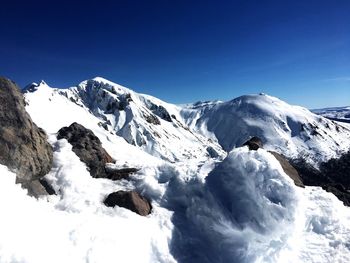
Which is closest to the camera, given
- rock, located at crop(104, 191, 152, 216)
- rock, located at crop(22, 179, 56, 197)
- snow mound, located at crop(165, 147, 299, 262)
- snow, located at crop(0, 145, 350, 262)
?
snow, located at crop(0, 145, 350, 262)

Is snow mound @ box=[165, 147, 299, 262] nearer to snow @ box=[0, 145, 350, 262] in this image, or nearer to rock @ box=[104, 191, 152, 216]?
snow @ box=[0, 145, 350, 262]

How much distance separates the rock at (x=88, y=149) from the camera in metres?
20.3

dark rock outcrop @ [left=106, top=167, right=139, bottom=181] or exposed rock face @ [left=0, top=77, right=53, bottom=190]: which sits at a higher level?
exposed rock face @ [left=0, top=77, right=53, bottom=190]

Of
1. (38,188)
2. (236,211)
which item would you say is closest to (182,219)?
(236,211)

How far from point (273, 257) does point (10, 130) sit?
11.9m

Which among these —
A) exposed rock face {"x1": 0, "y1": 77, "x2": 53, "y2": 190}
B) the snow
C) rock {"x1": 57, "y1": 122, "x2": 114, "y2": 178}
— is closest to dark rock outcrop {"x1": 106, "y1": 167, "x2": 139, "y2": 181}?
rock {"x1": 57, "y1": 122, "x2": 114, "y2": 178}

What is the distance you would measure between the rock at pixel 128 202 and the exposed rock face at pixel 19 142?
330cm

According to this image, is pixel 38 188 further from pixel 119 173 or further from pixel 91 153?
pixel 91 153

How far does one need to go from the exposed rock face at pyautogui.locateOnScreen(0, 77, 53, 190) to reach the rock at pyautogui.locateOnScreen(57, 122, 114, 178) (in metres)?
2.37

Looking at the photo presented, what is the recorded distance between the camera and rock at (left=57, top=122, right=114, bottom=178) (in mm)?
20281

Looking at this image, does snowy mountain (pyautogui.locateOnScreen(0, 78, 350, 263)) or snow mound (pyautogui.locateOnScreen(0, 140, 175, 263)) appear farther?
snowy mountain (pyautogui.locateOnScreen(0, 78, 350, 263))

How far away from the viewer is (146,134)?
181750mm

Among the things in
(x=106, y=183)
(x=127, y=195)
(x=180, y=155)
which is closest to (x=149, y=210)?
(x=127, y=195)

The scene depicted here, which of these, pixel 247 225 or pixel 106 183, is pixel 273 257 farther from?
pixel 106 183
